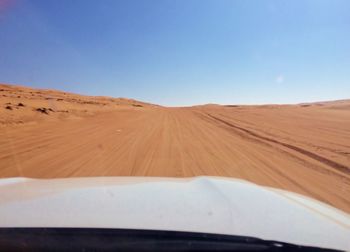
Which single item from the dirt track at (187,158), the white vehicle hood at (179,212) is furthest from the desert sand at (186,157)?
the white vehicle hood at (179,212)

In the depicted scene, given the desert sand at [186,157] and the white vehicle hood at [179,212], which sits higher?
the white vehicle hood at [179,212]

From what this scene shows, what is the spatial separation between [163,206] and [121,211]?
0.99 ft

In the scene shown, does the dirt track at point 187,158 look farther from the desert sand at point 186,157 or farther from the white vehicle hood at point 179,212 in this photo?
the white vehicle hood at point 179,212

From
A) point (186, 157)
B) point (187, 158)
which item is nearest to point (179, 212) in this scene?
point (187, 158)

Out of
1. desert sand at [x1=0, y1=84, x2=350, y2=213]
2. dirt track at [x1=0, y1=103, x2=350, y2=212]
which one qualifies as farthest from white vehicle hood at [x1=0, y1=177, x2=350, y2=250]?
dirt track at [x1=0, y1=103, x2=350, y2=212]

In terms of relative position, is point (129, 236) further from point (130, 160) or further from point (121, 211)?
point (130, 160)

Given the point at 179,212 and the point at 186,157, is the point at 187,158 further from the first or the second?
the point at 179,212

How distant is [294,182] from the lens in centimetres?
743

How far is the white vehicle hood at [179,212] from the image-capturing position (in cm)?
217

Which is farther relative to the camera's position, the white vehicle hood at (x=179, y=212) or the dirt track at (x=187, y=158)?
the dirt track at (x=187, y=158)

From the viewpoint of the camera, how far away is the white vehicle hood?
2.17 meters

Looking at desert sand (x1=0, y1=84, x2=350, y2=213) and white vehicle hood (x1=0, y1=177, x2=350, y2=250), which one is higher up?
white vehicle hood (x1=0, y1=177, x2=350, y2=250)

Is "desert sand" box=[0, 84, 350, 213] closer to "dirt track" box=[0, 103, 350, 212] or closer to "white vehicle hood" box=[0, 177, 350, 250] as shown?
"dirt track" box=[0, 103, 350, 212]

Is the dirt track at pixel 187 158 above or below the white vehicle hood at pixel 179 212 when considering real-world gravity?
below
